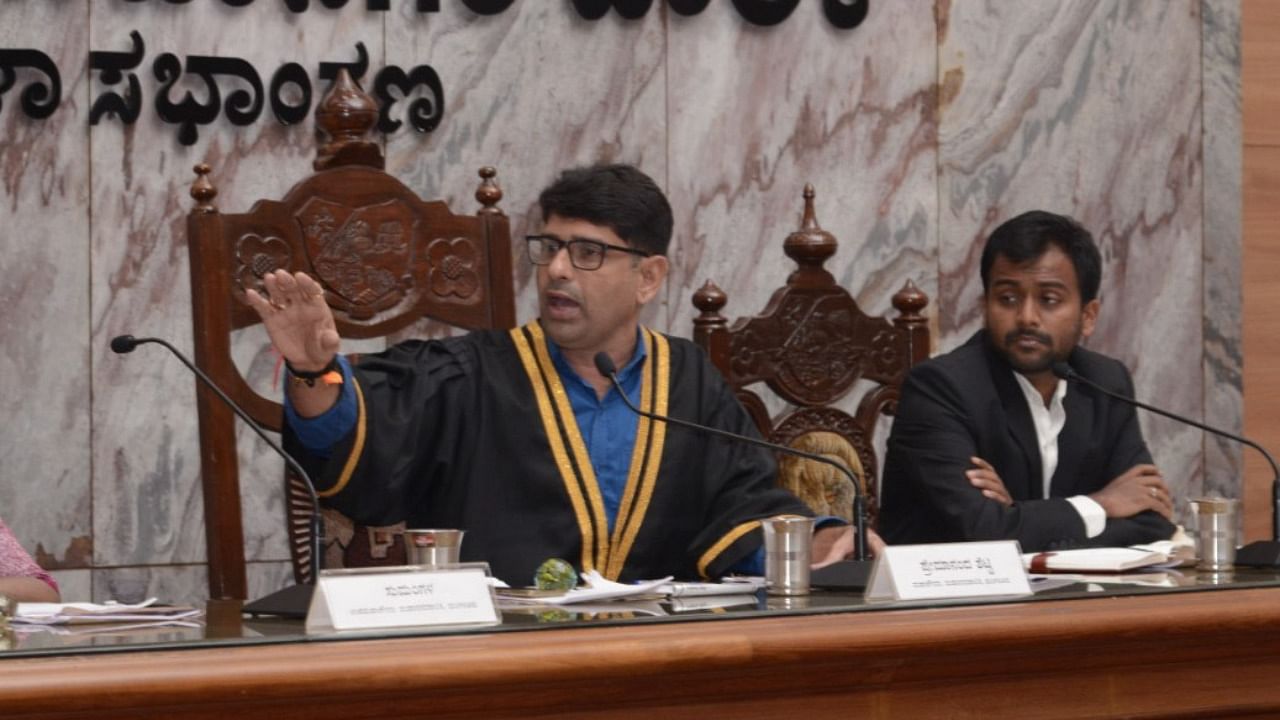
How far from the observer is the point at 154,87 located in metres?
4.12

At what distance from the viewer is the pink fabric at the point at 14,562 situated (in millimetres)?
2676

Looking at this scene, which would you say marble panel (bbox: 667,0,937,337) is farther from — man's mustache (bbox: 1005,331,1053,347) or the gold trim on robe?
the gold trim on robe

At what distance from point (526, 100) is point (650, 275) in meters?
1.18

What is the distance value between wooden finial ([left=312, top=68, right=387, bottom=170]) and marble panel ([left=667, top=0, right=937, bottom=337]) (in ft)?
4.21

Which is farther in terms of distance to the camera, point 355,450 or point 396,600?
point 355,450

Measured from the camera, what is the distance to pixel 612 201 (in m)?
3.29

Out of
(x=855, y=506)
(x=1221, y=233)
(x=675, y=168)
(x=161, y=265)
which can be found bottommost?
(x=855, y=506)

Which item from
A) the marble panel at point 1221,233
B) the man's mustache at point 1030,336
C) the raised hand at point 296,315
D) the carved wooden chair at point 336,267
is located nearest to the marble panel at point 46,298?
the carved wooden chair at point 336,267

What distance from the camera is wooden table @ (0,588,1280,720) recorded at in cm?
166

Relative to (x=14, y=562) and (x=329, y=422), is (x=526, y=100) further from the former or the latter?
(x=14, y=562)

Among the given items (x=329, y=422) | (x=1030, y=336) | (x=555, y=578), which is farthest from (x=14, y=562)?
(x=1030, y=336)

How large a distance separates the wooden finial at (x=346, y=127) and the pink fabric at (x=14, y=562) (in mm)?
977

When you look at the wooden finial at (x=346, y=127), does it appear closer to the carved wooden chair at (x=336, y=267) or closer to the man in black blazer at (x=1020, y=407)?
the carved wooden chair at (x=336, y=267)

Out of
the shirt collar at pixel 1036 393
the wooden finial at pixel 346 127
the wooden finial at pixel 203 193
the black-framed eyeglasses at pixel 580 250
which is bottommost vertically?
the shirt collar at pixel 1036 393
